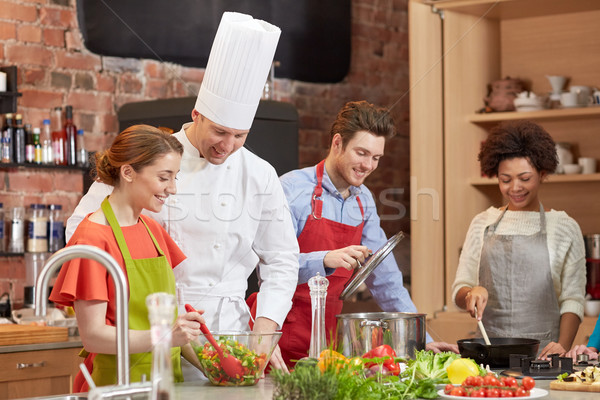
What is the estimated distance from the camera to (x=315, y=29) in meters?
4.31

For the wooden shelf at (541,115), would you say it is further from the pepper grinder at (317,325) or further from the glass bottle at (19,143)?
the pepper grinder at (317,325)

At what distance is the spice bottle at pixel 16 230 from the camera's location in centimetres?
331

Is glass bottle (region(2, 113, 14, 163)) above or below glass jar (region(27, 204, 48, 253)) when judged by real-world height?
above

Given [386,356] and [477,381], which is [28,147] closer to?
[386,356]

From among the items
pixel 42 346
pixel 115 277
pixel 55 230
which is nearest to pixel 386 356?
pixel 115 277

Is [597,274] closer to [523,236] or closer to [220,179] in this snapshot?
[523,236]

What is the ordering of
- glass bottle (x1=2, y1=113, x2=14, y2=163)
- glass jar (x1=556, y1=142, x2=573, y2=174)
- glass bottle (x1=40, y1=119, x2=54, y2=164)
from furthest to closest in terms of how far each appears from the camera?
glass jar (x1=556, y1=142, x2=573, y2=174), glass bottle (x1=40, y1=119, x2=54, y2=164), glass bottle (x1=2, y1=113, x2=14, y2=163)

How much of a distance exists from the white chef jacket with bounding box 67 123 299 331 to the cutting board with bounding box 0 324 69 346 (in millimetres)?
964

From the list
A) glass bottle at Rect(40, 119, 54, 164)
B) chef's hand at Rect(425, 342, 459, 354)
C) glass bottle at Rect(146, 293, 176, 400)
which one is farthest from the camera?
glass bottle at Rect(40, 119, 54, 164)

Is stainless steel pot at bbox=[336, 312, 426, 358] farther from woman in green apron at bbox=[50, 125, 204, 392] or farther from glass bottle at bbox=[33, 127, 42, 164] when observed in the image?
glass bottle at bbox=[33, 127, 42, 164]

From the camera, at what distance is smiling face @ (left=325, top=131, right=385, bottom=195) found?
254 cm

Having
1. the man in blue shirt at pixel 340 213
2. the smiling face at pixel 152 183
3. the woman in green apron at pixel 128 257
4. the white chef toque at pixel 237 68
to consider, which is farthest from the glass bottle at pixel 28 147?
the smiling face at pixel 152 183

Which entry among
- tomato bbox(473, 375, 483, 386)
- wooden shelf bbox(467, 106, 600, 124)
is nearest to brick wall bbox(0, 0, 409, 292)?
wooden shelf bbox(467, 106, 600, 124)

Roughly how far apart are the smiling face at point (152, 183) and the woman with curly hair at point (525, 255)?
3.78 feet
